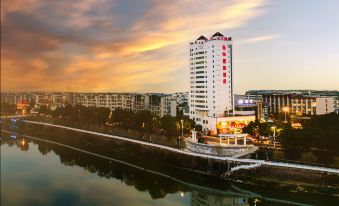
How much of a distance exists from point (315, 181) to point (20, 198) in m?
7.53

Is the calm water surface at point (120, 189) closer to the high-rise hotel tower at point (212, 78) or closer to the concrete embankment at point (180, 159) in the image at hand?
the concrete embankment at point (180, 159)

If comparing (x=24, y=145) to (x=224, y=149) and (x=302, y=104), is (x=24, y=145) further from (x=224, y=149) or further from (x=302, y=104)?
(x=302, y=104)

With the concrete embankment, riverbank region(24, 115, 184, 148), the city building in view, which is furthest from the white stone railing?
the city building

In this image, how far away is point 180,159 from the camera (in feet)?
41.7

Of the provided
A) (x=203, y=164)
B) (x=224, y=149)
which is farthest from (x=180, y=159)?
(x=224, y=149)

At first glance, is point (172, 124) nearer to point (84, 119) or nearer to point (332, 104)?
point (84, 119)

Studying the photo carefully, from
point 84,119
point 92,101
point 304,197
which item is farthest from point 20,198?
point 92,101

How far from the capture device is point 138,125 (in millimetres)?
18625

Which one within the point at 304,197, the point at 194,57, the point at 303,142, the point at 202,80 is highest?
the point at 194,57

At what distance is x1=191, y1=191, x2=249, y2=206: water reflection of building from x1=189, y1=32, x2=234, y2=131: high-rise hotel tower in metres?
7.37

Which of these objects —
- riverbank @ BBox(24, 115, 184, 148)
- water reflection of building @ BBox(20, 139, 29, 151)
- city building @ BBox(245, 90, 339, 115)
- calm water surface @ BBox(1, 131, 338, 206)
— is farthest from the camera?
city building @ BBox(245, 90, 339, 115)

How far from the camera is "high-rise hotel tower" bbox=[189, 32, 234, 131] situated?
1734cm

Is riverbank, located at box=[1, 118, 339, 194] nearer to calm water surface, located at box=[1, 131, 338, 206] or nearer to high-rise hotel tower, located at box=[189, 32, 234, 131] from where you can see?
calm water surface, located at box=[1, 131, 338, 206]

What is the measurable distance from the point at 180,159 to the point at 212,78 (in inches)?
240
